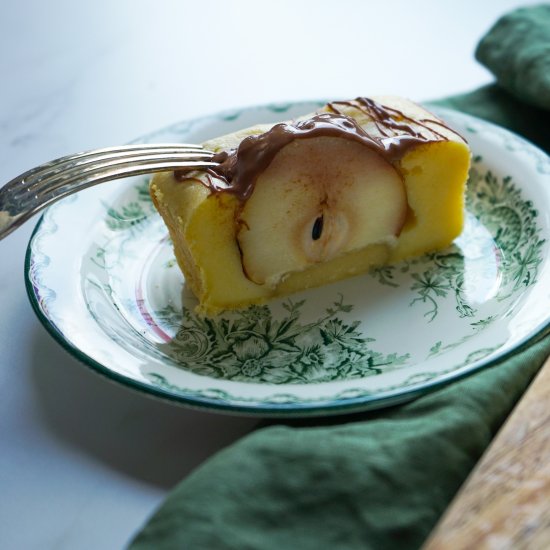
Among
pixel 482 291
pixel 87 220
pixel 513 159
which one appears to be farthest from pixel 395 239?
pixel 87 220

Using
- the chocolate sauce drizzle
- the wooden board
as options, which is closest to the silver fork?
the chocolate sauce drizzle

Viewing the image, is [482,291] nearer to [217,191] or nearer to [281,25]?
[217,191]

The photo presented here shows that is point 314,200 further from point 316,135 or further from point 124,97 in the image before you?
point 124,97

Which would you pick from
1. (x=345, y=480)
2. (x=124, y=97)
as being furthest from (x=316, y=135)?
(x=124, y=97)

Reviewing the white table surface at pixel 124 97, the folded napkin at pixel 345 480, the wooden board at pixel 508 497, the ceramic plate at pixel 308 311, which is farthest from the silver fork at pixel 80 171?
the wooden board at pixel 508 497

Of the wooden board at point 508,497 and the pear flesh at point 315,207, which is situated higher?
the pear flesh at point 315,207

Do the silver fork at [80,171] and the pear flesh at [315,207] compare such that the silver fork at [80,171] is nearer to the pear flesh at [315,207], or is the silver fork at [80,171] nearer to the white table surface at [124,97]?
the pear flesh at [315,207]

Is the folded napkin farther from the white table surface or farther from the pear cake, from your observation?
the pear cake
